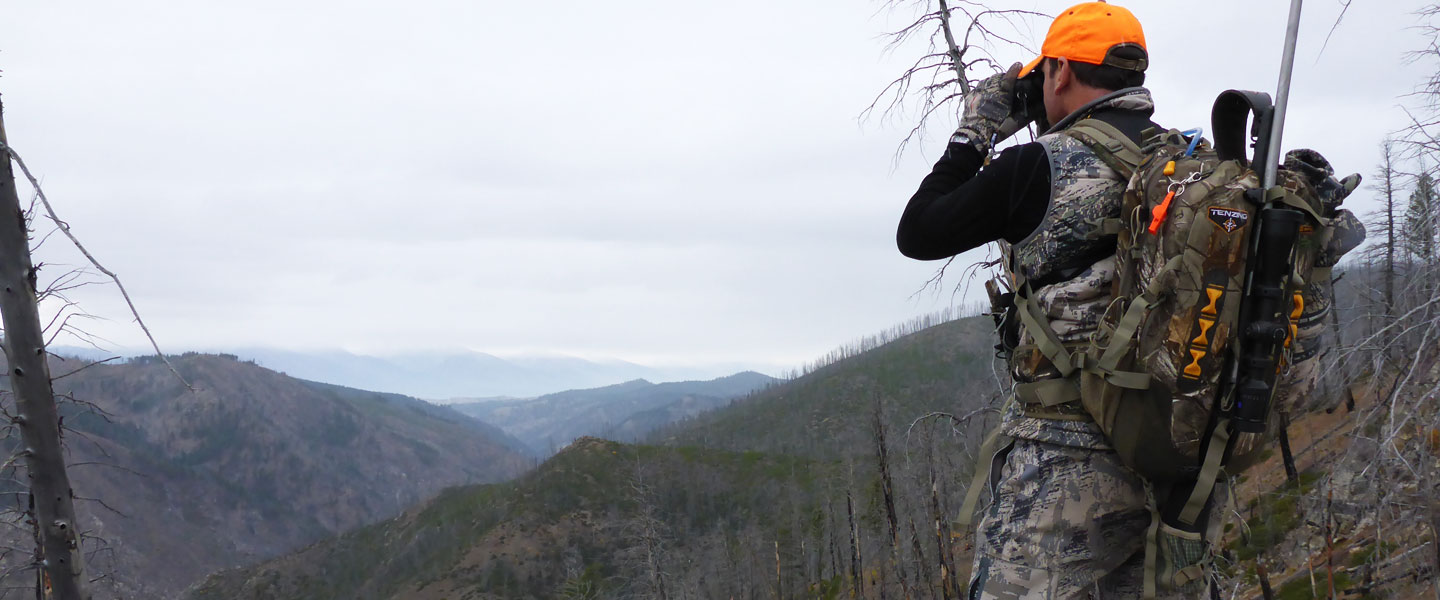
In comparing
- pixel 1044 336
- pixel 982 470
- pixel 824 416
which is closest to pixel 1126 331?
pixel 1044 336

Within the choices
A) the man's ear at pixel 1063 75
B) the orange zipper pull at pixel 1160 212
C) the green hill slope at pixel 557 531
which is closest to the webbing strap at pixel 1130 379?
the orange zipper pull at pixel 1160 212

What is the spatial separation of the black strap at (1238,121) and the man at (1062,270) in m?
0.25

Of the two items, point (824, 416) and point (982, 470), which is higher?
point (824, 416)

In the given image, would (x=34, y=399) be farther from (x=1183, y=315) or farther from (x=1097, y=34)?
(x=1183, y=315)

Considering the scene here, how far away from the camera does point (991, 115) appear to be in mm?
3494

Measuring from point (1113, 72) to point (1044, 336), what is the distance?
1.00 m

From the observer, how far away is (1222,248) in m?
2.78

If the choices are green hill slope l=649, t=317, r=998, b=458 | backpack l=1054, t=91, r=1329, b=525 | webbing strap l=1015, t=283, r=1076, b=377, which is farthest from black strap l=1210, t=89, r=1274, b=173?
green hill slope l=649, t=317, r=998, b=458

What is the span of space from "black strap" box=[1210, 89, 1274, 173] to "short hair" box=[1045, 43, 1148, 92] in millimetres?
357

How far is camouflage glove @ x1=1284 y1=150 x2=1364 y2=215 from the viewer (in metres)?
3.00

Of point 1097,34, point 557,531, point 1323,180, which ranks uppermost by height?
point 1097,34

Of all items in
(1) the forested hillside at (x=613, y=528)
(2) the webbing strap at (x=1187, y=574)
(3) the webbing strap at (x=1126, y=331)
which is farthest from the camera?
(1) the forested hillside at (x=613, y=528)

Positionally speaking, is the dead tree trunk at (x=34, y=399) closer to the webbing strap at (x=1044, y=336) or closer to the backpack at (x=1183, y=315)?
the webbing strap at (x=1044, y=336)

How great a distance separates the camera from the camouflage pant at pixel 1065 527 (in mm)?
3082
